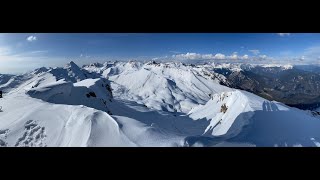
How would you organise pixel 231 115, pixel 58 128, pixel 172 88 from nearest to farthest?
pixel 58 128 < pixel 231 115 < pixel 172 88

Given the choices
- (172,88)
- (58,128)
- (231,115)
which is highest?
(58,128)

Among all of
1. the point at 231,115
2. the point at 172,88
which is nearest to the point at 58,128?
the point at 231,115

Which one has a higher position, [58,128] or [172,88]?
[58,128]

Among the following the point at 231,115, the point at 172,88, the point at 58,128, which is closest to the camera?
the point at 58,128

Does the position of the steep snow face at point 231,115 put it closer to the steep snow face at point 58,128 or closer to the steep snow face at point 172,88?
the steep snow face at point 58,128

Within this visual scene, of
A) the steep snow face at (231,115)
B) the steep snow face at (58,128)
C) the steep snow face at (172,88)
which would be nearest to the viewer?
the steep snow face at (58,128)

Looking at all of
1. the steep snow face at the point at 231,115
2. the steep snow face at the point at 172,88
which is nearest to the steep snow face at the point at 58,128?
the steep snow face at the point at 231,115

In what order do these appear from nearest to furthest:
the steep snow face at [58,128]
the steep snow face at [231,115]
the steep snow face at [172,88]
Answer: the steep snow face at [58,128] → the steep snow face at [231,115] → the steep snow face at [172,88]

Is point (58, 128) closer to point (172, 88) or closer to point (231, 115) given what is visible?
point (231, 115)

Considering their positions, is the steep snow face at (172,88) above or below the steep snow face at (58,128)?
below

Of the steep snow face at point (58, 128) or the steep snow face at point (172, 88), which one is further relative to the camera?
the steep snow face at point (172, 88)

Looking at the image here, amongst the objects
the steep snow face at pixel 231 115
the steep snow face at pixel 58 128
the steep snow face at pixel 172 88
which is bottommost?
the steep snow face at pixel 172 88
